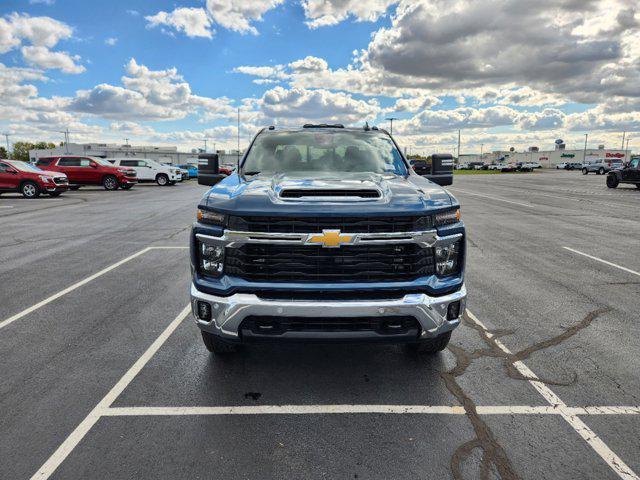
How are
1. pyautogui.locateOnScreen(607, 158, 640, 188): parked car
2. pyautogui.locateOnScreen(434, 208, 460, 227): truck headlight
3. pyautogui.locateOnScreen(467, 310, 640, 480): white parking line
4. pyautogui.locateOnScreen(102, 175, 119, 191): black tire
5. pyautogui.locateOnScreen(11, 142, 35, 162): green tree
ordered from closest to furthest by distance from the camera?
1. pyautogui.locateOnScreen(467, 310, 640, 480): white parking line
2. pyautogui.locateOnScreen(434, 208, 460, 227): truck headlight
3. pyautogui.locateOnScreen(102, 175, 119, 191): black tire
4. pyautogui.locateOnScreen(607, 158, 640, 188): parked car
5. pyautogui.locateOnScreen(11, 142, 35, 162): green tree

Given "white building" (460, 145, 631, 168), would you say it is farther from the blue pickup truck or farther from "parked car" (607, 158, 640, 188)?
the blue pickup truck

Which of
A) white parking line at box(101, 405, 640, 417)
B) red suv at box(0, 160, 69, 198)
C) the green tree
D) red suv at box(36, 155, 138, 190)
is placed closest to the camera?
white parking line at box(101, 405, 640, 417)

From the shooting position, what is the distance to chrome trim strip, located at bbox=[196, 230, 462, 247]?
2.91m

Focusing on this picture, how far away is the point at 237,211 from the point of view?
9.70ft

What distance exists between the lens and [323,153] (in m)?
4.52

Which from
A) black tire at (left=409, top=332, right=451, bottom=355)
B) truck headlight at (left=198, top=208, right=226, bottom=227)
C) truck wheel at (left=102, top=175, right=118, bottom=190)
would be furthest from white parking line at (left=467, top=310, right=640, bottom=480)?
truck wheel at (left=102, top=175, right=118, bottom=190)

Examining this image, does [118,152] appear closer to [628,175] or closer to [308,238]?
[628,175]

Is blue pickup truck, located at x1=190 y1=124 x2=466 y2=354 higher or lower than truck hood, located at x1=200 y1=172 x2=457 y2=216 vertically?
lower

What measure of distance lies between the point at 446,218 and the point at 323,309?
1130 mm

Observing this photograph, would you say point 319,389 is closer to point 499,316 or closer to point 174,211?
point 499,316

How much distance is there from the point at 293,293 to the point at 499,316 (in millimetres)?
2922

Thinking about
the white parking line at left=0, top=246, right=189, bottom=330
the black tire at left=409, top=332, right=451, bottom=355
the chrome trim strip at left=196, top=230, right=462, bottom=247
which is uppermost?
the chrome trim strip at left=196, top=230, right=462, bottom=247

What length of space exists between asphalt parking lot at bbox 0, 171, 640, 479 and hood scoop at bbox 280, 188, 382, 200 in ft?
4.78

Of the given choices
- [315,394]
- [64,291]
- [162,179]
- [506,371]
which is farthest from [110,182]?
[506,371]
